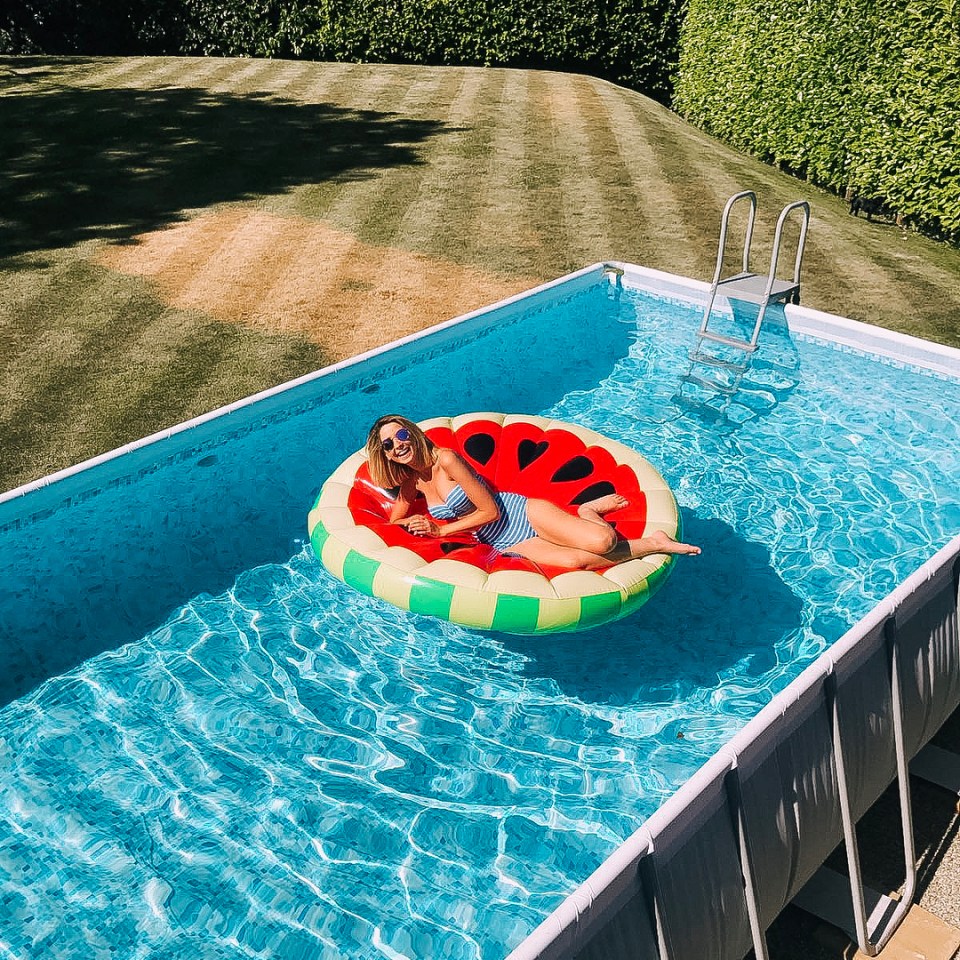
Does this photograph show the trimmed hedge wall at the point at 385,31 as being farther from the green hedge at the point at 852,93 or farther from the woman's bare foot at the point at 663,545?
the woman's bare foot at the point at 663,545

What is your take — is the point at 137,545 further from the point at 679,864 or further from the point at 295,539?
the point at 679,864

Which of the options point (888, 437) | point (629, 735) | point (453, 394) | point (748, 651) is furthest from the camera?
point (453, 394)

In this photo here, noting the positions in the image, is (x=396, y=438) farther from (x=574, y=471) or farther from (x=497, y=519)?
(x=574, y=471)

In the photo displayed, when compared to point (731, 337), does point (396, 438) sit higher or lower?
higher

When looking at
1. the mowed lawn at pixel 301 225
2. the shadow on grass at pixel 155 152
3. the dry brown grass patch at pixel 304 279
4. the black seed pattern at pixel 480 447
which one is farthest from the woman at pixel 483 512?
the shadow on grass at pixel 155 152

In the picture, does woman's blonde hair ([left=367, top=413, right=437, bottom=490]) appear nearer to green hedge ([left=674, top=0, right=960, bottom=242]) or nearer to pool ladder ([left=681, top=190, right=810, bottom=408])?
pool ladder ([left=681, top=190, right=810, bottom=408])

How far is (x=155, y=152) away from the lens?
596 inches

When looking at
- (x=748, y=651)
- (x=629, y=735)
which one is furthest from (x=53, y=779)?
(x=748, y=651)

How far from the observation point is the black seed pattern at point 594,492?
6922mm

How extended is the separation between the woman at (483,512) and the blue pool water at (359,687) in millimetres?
Result: 791

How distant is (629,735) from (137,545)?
396cm

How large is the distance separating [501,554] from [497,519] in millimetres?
279

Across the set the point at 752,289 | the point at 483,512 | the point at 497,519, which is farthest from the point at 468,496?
the point at 752,289

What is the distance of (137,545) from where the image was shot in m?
7.46
